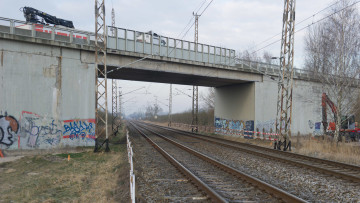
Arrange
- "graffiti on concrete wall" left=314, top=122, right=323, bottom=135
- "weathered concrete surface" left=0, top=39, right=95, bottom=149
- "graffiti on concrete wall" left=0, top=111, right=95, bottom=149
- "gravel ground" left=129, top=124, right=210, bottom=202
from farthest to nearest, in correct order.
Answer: "graffiti on concrete wall" left=314, top=122, right=323, bottom=135
"weathered concrete surface" left=0, top=39, right=95, bottom=149
"graffiti on concrete wall" left=0, top=111, right=95, bottom=149
"gravel ground" left=129, top=124, right=210, bottom=202

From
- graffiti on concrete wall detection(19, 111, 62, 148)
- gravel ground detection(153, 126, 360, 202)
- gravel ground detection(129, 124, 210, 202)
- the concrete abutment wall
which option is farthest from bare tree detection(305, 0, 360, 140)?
graffiti on concrete wall detection(19, 111, 62, 148)

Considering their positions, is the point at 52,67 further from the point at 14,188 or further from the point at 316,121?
the point at 316,121

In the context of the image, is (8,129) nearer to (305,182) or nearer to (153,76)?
(153,76)

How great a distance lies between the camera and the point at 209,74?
77.0 feet

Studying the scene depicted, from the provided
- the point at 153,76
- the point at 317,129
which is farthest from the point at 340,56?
the point at 153,76

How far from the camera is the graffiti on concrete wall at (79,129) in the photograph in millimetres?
15688

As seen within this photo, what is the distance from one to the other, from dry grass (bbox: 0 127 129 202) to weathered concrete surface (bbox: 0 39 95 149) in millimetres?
1732

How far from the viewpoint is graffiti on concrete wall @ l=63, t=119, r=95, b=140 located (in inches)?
618

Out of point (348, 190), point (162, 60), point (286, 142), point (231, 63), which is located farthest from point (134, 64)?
point (348, 190)

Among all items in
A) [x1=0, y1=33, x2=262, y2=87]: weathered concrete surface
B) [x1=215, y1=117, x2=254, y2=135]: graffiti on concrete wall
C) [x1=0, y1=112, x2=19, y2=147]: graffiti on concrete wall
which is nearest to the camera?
[x1=0, y1=112, x2=19, y2=147]: graffiti on concrete wall

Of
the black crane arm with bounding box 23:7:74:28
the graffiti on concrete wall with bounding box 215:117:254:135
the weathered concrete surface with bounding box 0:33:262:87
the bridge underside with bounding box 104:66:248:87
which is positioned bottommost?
the graffiti on concrete wall with bounding box 215:117:254:135

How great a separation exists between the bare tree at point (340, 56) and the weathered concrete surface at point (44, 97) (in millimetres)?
19265

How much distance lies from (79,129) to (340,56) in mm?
20843

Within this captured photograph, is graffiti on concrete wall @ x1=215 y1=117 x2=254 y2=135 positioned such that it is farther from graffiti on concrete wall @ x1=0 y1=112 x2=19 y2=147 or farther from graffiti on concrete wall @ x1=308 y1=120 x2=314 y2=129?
graffiti on concrete wall @ x1=0 y1=112 x2=19 y2=147
